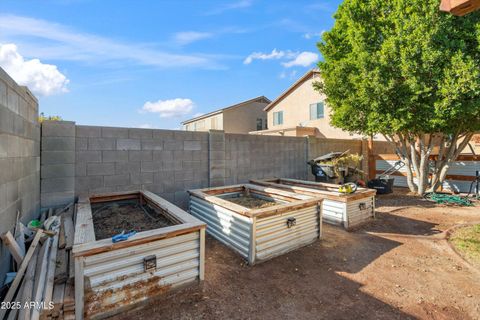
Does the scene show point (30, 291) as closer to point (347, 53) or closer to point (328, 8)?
point (347, 53)

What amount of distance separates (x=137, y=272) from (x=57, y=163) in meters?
2.91

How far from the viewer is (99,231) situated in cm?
325

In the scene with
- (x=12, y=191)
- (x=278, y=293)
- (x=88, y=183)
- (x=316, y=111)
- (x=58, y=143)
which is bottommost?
(x=278, y=293)

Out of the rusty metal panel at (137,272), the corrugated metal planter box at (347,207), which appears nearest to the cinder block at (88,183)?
the rusty metal panel at (137,272)

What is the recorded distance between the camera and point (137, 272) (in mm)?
2455

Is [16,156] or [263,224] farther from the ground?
[16,156]

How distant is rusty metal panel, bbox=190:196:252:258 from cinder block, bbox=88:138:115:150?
1.99 metres

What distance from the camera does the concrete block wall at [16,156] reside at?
7.58 ft

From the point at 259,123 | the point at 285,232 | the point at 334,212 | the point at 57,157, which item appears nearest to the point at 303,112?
the point at 259,123

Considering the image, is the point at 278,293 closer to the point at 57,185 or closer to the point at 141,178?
the point at 141,178

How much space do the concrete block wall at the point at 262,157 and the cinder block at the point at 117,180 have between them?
2.45 meters

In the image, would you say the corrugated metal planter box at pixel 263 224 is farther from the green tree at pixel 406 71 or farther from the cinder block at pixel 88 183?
the green tree at pixel 406 71

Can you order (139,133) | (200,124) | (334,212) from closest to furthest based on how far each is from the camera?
1. (139,133)
2. (334,212)
3. (200,124)

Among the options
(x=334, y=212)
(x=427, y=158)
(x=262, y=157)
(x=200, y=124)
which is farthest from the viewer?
(x=200, y=124)
